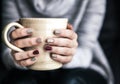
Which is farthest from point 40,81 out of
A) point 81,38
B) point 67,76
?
point 81,38

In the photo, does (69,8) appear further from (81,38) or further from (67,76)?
(67,76)

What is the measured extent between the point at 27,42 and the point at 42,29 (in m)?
0.04

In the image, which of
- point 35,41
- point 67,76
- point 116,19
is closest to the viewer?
point 35,41

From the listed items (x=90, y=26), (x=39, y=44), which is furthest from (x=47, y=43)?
(x=90, y=26)

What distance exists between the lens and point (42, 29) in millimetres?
639

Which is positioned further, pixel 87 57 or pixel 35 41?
pixel 87 57

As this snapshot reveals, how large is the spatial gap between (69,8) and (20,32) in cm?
39

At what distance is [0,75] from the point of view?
100 cm

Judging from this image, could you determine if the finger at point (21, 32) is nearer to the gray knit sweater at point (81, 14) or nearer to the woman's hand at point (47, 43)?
the woman's hand at point (47, 43)

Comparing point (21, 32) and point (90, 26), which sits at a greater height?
point (21, 32)

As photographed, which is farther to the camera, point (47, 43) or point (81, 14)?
point (81, 14)

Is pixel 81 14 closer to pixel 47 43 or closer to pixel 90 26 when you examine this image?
pixel 90 26

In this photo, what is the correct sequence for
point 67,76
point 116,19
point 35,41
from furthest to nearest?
point 116,19
point 67,76
point 35,41

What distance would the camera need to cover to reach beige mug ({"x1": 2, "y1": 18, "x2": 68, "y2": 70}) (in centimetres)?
63
